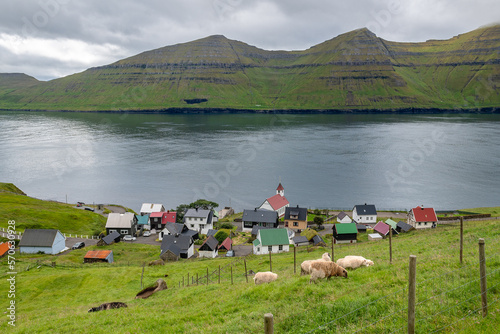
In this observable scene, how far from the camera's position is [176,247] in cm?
5528

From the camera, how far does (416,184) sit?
110 meters

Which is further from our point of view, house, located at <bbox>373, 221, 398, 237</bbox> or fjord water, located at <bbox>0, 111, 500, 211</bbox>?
fjord water, located at <bbox>0, 111, 500, 211</bbox>

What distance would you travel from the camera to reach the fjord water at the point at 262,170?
100750mm

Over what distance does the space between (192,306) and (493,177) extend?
421 feet

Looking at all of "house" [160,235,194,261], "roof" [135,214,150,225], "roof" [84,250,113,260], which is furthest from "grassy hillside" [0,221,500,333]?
"roof" [135,214,150,225]

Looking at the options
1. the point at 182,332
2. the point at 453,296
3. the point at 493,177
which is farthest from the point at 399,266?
the point at 493,177

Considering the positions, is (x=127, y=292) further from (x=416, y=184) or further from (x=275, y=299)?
(x=416, y=184)

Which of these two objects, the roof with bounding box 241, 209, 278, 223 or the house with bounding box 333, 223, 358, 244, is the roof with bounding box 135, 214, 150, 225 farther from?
the house with bounding box 333, 223, 358, 244

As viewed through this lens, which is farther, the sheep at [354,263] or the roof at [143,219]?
the roof at [143,219]

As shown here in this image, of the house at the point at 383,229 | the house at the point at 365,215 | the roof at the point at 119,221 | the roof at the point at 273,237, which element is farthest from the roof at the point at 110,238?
the house at the point at 365,215

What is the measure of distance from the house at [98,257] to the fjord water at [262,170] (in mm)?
44842

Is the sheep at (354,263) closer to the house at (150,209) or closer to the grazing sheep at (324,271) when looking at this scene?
the grazing sheep at (324,271)

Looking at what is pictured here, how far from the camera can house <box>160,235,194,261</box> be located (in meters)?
53.5

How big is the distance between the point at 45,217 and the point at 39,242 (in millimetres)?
17760
